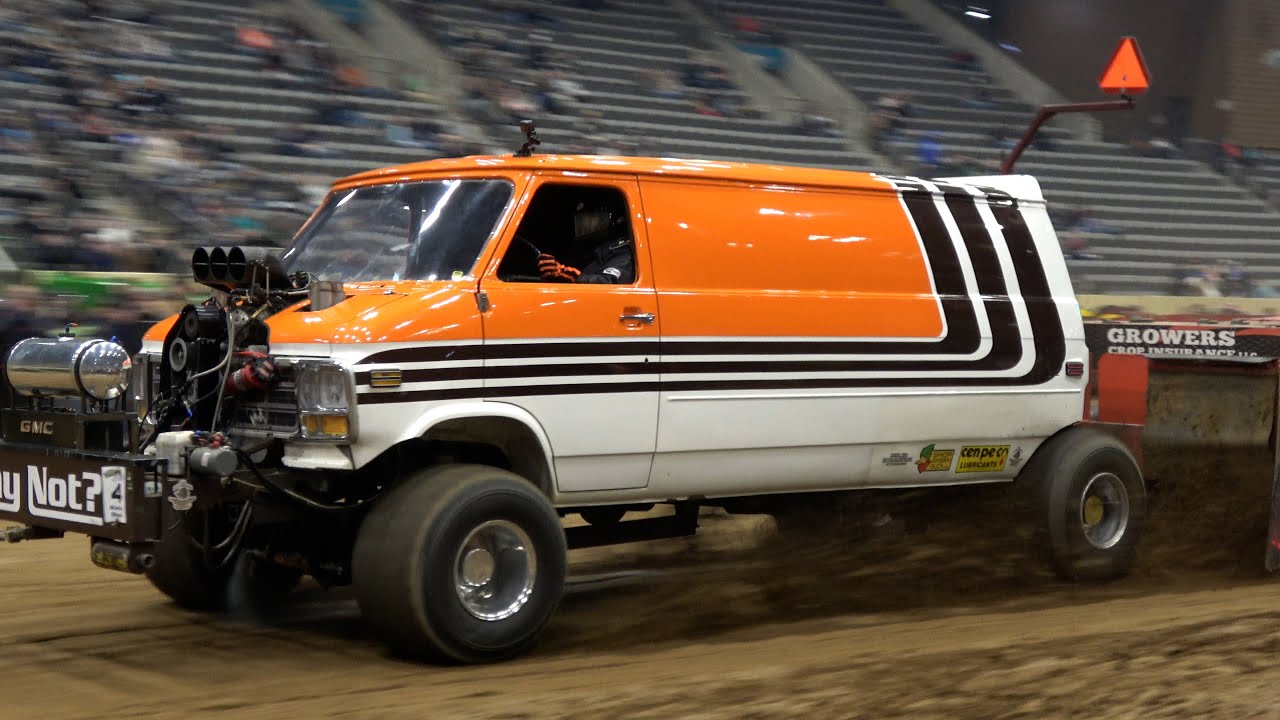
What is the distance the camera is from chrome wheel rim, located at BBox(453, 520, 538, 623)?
5.79 meters

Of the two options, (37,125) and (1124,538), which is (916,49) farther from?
(1124,538)

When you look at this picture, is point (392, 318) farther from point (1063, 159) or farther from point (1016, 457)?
point (1063, 159)

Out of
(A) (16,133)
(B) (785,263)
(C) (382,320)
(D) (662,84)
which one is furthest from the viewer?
(D) (662,84)

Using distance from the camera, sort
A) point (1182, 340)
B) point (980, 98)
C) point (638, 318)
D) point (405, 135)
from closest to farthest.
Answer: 1. point (638, 318)
2. point (1182, 340)
3. point (405, 135)
4. point (980, 98)

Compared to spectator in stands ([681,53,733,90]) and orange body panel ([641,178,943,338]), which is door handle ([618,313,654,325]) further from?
spectator in stands ([681,53,733,90])

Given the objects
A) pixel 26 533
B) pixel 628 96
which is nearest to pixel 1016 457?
pixel 26 533

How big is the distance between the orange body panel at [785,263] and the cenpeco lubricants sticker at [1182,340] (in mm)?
2219

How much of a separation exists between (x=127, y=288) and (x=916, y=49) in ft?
55.3

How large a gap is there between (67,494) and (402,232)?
1724mm

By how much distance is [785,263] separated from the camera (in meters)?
6.87

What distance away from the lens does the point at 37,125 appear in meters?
13.8

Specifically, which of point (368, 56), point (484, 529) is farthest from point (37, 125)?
point (484, 529)

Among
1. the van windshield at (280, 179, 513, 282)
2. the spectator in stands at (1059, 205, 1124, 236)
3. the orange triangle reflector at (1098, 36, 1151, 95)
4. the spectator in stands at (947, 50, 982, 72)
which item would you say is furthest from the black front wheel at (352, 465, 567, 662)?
the spectator in stands at (947, 50, 982, 72)

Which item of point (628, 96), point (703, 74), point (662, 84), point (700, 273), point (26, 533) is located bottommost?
point (26, 533)
